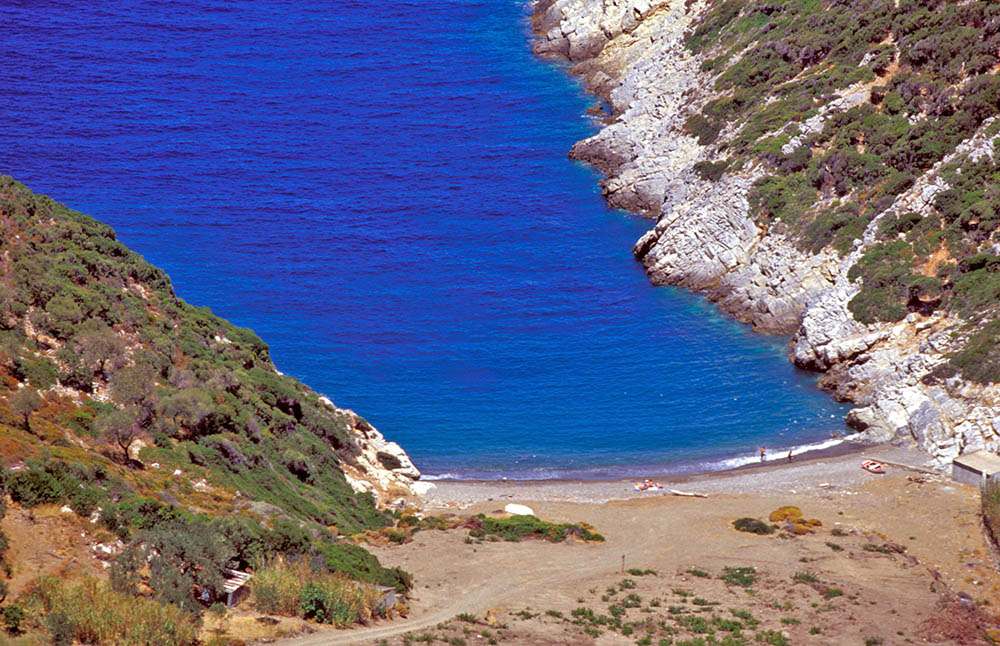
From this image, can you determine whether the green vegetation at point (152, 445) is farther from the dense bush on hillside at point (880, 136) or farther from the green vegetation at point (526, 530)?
the dense bush on hillside at point (880, 136)

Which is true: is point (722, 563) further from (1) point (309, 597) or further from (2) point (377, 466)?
(1) point (309, 597)

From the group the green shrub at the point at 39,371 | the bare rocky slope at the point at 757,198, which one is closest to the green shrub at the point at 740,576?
the bare rocky slope at the point at 757,198

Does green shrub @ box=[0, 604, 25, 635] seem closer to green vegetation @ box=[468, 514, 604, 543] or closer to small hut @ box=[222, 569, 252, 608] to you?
small hut @ box=[222, 569, 252, 608]

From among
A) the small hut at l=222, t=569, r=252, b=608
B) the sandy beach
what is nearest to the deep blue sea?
the sandy beach

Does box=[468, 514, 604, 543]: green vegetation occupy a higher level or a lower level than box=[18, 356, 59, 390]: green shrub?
lower

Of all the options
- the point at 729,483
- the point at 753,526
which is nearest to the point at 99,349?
the point at 753,526

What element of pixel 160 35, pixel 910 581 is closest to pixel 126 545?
pixel 910 581
